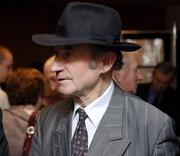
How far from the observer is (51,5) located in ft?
22.5

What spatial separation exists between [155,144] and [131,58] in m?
1.15

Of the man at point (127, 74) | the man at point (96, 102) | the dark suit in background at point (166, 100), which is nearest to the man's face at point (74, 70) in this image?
the man at point (96, 102)

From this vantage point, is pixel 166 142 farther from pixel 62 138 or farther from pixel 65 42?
pixel 65 42

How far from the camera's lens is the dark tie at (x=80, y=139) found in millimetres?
1825

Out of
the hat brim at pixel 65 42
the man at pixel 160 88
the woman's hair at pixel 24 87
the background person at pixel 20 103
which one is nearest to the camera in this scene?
the hat brim at pixel 65 42

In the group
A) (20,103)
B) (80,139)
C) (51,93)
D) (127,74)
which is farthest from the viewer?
(51,93)

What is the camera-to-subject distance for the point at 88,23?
179 centimetres

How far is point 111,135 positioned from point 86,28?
0.41m

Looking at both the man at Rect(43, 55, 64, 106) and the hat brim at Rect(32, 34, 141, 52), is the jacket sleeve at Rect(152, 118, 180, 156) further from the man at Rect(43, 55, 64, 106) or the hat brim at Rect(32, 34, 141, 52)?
the man at Rect(43, 55, 64, 106)

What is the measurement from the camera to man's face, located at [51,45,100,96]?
1776mm

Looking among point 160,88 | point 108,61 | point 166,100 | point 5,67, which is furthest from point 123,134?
point 160,88

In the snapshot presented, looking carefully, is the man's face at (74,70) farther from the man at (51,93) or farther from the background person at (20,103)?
the man at (51,93)

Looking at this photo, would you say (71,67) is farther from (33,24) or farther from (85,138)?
(33,24)

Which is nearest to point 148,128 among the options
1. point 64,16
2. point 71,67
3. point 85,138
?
point 85,138
